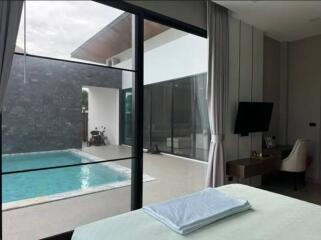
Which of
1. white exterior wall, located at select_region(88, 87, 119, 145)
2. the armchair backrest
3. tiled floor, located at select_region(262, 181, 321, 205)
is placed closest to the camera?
white exterior wall, located at select_region(88, 87, 119, 145)

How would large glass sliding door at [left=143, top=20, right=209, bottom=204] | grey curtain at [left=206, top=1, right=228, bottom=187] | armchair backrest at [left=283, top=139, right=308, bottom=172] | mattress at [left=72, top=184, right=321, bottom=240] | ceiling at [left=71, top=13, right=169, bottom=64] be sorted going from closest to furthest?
mattress at [left=72, top=184, right=321, bottom=240] < ceiling at [left=71, top=13, right=169, bottom=64] < grey curtain at [left=206, top=1, right=228, bottom=187] < large glass sliding door at [left=143, top=20, right=209, bottom=204] < armchair backrest at [left=283, top=139, right=308, bottom=172]

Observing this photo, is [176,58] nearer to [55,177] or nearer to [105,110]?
[105,110]

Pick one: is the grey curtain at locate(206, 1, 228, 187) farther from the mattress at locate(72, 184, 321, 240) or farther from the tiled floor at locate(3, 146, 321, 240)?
the mattress at locate(72, 184, 321, 240)

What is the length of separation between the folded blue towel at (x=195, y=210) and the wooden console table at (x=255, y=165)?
145 cm

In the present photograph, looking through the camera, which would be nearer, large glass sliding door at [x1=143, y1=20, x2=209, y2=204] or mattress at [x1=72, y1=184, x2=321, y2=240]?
mattress at [x1=72, y1=184, x2=321, y2=240]

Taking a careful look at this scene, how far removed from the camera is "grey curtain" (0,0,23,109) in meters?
1.63

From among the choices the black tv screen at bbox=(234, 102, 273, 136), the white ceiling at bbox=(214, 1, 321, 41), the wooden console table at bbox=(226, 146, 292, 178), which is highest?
the white ceiling at bbox=(214, 1, 321, 41)

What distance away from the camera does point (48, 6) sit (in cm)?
206

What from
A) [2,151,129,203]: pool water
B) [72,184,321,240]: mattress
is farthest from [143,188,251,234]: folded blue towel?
[2,151,129,203]: pool water

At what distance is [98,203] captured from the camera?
2771 millimetres

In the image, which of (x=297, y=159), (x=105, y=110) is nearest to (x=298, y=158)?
(x=297, y=159)

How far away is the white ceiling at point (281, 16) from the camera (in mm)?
2805

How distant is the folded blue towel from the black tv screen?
1812mm

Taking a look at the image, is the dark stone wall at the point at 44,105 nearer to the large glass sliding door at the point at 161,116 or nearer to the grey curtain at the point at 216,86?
the large glass sliding door at the point at 161,116
